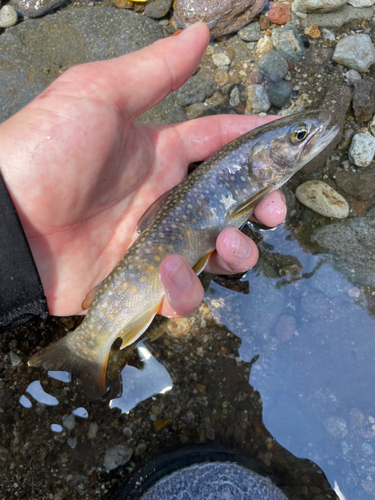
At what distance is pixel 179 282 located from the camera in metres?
2.58

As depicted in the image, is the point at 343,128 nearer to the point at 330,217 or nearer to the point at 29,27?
the point at 330,217

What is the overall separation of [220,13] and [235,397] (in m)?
4.05

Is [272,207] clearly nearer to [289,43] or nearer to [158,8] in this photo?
[289,43]

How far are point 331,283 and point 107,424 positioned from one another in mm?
2517

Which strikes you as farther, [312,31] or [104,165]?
[312,31]

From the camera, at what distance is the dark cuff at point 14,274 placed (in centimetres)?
261

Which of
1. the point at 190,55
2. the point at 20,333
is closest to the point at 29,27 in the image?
the point at 190,55

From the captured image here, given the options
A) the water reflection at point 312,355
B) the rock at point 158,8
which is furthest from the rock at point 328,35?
the water reflection at point 312,355

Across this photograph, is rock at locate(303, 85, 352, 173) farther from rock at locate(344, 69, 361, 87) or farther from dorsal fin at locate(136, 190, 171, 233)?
dorsal fin at locate(136, 190, 171, 233)

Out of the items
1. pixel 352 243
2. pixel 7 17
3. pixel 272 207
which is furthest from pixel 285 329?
pixel 7 17

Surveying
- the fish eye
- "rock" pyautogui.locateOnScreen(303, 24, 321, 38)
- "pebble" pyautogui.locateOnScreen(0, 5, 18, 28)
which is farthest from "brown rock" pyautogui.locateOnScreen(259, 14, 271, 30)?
"pebble" pyautogui.locateOnScreen(0, 5, 18, 28)

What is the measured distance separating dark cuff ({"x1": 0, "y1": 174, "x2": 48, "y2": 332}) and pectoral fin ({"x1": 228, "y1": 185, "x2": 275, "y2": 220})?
1523 mm

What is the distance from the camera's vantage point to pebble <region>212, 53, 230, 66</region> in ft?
14.1

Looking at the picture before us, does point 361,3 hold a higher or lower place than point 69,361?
higher
